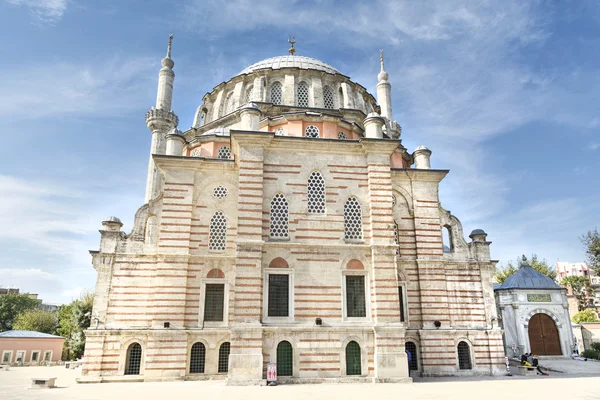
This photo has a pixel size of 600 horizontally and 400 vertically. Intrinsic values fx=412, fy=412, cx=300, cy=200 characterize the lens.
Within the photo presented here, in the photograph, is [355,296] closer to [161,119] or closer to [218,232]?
[218,232]

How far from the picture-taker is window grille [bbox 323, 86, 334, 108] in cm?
2376

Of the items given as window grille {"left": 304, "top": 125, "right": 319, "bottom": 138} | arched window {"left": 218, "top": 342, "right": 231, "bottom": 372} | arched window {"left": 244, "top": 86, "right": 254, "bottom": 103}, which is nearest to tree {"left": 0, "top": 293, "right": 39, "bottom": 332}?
arched window {"left": 244, "top": 86, "right": 254, "bottom": 103}

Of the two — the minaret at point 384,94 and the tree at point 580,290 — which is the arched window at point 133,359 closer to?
the minaret at point 384,94

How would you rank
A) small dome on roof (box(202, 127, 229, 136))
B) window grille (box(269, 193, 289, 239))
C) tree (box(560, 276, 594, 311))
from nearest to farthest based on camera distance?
1. window grille (box(269, 193, 289, 239))
2. small dome on roof (box(202, 127, 229, 136))
3. tree (box(560, 276, 594, 311))

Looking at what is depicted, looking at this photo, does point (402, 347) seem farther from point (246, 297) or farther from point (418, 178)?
point (418, 178)

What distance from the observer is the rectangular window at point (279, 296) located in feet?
50.9

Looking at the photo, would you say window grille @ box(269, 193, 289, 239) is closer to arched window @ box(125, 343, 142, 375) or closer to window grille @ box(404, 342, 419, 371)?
arched window @ box(125, 343, 142, 375)

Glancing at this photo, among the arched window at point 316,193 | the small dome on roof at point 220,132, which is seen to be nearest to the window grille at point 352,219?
the arched window at point 316,193

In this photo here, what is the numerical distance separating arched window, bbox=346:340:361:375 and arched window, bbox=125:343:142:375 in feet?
26.6

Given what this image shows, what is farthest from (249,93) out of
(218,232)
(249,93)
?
(218,232)

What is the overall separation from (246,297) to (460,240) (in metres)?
10.5

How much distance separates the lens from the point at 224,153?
20156 mm

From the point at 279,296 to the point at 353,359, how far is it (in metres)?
3.60

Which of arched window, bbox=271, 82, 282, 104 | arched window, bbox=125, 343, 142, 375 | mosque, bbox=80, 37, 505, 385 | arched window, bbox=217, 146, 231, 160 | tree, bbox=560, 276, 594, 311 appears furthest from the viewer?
tree, bbox=560, 276, 594, 311
